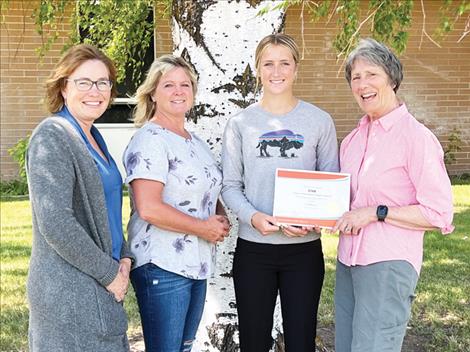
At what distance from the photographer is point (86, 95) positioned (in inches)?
108

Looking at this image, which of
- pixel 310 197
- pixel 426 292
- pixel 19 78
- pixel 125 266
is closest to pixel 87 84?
pixel 125 266

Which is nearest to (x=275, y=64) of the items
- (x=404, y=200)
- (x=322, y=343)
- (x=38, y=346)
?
(x=404, y=200)

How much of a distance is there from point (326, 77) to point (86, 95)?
33.6 feet

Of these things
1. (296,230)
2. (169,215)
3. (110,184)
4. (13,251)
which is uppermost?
(110,184)

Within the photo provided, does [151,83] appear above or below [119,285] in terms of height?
above

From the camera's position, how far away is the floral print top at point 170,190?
296cm

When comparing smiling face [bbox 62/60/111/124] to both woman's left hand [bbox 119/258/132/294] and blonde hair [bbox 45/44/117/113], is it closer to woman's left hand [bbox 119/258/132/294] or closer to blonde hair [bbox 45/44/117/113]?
blonde hair [bbox 45/44/117/113]

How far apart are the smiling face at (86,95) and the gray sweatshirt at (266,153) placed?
759mm

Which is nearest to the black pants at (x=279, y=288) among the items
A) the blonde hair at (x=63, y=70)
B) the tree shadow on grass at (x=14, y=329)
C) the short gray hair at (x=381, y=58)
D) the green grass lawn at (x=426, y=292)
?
the short gray hair at (x=381, y=58)

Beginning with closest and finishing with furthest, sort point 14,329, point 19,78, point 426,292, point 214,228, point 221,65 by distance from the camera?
1. point 214,228
2. point 221,65
3. point 14,329
4. point 426,292
5. point 19,78

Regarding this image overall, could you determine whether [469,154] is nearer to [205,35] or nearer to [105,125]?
[105,125]

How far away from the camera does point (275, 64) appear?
3215 mm

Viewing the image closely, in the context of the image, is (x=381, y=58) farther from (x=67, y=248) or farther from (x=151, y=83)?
(x=67, y=248)

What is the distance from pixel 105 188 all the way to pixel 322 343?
259cm
